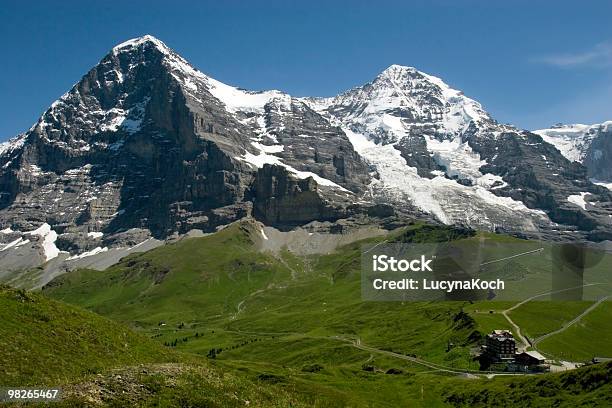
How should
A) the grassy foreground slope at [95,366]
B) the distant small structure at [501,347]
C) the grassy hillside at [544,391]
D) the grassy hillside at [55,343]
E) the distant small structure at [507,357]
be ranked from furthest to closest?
the distant small structure at [501,347] → the distant small structure at [507,357] → the grassy hillside at [544,391] → the grassy hillside at [55,343] → the grassy foreground slope at [95,366]

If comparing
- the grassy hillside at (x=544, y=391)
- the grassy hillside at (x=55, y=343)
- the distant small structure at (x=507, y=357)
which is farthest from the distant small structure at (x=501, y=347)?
the grassy hillside at (x=55, y=343)

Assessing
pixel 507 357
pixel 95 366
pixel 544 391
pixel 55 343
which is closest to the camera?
pixel 95 366

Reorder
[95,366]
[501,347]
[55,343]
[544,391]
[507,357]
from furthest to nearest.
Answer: [501,347], [507,357], [544,391], [55,343], [95,366]

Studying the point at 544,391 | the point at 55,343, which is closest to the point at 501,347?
the point at 544,391

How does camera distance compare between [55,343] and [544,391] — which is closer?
[55,343]

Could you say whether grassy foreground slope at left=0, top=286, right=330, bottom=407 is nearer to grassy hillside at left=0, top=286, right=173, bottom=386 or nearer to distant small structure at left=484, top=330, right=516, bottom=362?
grassy hillside at left=0, top=286, right=173, bottom=386

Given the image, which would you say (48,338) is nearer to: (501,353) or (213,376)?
(213,376)

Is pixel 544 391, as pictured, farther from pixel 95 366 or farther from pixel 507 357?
pixel 95 366

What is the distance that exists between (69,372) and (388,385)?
4457 inches

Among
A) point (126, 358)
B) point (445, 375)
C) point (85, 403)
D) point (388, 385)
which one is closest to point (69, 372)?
point (126, 358)

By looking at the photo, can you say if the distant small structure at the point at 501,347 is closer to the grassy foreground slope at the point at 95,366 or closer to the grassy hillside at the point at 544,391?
the grassy hillside at the point at 544,391

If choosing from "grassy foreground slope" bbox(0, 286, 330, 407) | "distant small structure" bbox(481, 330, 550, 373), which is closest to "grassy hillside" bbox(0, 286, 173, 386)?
"grassy foreground slope" bbox(0, 286, 330, 407)

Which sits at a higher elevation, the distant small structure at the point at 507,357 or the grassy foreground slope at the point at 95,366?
the grassy foreground slope at the point at 95,366

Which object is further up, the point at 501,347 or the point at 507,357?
the point at 501,347
